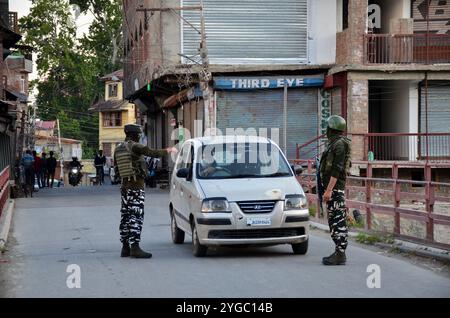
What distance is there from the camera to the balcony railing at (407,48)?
3192 centimetres

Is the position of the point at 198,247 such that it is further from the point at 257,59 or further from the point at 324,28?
the point at 324,28

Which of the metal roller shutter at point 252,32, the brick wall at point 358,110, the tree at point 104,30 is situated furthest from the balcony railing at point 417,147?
the tree at point 104,30

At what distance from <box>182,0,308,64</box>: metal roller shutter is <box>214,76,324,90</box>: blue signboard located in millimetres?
716

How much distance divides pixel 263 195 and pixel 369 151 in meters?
19.5

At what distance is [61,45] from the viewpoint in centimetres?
7519

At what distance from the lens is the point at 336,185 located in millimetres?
12141

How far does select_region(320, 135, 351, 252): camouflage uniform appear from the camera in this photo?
12047 mm

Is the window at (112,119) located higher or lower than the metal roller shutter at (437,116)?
higher

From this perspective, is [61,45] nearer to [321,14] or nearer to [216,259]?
[321,14]

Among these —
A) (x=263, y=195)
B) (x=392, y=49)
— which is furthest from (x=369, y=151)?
(x=263, y=195)

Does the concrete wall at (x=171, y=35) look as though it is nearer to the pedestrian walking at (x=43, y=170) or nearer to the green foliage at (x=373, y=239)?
the pedestrian walking at (x=43, y=170)

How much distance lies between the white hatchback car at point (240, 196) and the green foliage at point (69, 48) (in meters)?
61.3

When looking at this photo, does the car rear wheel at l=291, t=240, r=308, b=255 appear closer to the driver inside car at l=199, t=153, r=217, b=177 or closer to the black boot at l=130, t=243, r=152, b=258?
the driver inside car at l=199, t=153, r=217, b=177

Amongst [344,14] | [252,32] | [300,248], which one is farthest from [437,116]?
[300,248]
